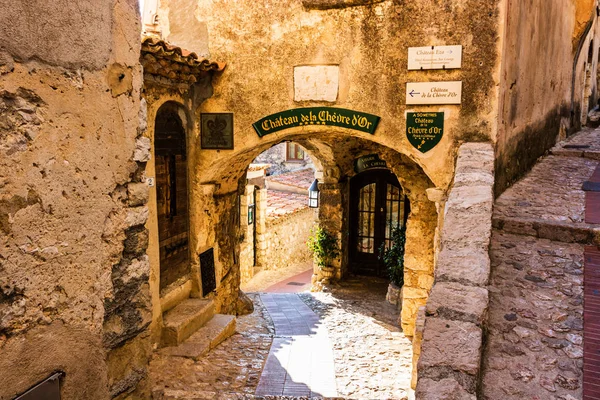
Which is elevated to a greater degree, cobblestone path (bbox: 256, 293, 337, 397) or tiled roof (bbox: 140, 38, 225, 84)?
tiled roof (bbox: 140, 38, 225, 84)

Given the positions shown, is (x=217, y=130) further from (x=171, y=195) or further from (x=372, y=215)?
(x=372, y=215)

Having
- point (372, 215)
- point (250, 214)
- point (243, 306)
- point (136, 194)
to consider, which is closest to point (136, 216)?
point (136, 194)

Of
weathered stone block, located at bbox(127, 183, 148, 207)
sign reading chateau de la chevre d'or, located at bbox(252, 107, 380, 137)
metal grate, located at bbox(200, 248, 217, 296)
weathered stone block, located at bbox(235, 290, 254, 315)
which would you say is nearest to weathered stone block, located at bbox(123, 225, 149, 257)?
weathered stone block, located at bbox(127, 183, 148, 207)

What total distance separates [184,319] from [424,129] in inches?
148

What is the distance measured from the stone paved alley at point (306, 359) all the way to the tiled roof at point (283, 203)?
6627 mm

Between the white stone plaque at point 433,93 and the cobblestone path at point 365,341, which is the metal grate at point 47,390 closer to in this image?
the cobblestone path at point 365,341

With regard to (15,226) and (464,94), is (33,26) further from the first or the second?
(464,94)

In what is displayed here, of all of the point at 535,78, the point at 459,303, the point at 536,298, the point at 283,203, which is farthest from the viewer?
the point at 283,203

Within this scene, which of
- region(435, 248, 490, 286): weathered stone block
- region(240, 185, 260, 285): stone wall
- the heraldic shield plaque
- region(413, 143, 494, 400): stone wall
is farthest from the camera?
region(240, 185, 260, 285): stone wall

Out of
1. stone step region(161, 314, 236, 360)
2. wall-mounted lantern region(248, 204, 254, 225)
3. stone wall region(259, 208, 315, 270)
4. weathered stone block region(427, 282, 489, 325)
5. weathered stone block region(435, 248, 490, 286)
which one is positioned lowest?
stone wall region(259, 208, 315, 270)

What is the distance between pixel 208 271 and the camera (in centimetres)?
749

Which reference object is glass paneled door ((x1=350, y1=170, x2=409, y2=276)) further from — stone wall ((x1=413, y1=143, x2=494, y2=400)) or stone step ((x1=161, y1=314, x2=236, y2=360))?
stone wall ((x1=413, y1=143, x2=494, y2=400))

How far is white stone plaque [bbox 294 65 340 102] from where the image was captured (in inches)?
245

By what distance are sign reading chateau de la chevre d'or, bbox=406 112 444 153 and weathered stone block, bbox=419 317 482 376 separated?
11.6ft
